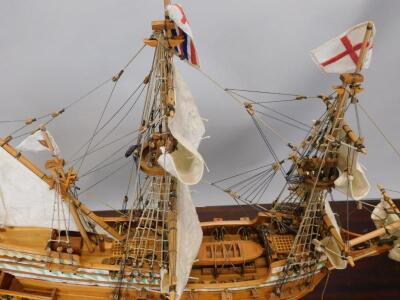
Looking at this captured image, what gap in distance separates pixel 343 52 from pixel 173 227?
220 centimetres

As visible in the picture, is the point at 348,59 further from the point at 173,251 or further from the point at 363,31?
the point at 173,251

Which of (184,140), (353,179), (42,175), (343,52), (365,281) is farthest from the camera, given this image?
(365,281)

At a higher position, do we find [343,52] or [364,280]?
[343,52]

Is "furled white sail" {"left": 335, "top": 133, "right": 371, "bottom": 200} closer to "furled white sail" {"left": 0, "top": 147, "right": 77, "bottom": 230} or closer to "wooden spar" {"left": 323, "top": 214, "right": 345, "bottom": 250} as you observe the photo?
"wooden spar" {"left": 323, "top": 214, "right": 345, "bottom": 250}

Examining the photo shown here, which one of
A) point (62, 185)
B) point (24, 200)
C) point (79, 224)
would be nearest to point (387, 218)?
point (79, 224)

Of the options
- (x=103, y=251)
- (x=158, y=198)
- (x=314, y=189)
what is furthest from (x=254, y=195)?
(x=103, y=251)

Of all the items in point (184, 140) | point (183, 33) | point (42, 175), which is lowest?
point (184, 140)

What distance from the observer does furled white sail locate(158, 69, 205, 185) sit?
365 cm

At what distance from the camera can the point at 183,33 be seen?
11.8 ft

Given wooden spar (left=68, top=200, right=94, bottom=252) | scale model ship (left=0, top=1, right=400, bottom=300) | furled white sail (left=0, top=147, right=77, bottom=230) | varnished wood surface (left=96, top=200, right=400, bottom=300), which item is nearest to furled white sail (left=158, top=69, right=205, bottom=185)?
scale model ship (left=0, top=1, right=400, bottom=300)

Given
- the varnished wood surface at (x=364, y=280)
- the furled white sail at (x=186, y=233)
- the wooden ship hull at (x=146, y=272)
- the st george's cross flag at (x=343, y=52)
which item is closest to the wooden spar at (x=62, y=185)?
the wooden ship hull at (x=146, y=272)

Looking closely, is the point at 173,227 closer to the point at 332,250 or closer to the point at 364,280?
the point at 332,250

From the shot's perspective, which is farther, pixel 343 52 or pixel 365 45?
pixel 343 52

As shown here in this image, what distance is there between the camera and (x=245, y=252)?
15.4 ft
